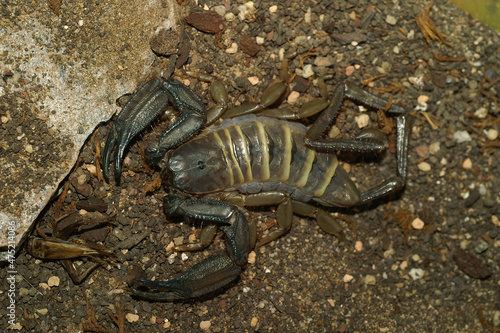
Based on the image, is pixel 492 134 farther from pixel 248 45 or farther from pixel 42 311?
pixel 42 311

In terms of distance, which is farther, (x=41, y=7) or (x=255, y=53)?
(x=255, y=53)

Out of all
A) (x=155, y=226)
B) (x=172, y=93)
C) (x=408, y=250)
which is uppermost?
(x=172, y=93)

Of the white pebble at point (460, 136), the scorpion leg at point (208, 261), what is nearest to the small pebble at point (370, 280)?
the scorpion leg at point (208, 261)

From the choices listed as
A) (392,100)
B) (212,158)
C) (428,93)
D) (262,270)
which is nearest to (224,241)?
(262,270)

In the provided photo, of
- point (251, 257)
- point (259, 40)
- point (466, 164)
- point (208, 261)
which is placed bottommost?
point (466, 164)

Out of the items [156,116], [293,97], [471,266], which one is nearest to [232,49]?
[293,97]

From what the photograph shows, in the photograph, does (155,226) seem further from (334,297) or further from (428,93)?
(428,93)

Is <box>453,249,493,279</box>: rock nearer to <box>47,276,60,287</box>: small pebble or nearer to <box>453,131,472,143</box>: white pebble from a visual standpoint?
<box>453,131,472,143</box>: white pebble
